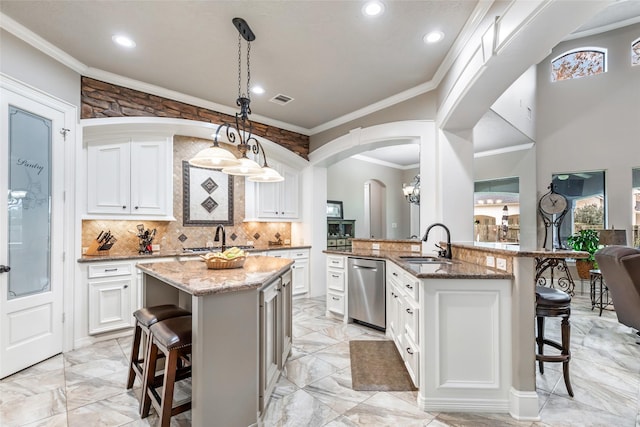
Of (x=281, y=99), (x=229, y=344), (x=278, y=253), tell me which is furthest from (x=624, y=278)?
(x=281, y=99)

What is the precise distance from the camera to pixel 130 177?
3.79m

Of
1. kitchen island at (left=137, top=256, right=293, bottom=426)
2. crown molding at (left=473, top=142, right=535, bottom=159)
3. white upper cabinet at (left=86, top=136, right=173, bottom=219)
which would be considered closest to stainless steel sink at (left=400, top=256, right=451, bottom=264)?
kitchen island at (left=137, top=256, right=293, bottom=426)

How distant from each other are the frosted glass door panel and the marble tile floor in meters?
0.83

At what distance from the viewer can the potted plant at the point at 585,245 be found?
213 inches

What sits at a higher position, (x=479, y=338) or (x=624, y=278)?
(x=624, y=278)

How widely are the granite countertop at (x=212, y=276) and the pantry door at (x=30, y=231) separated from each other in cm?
123

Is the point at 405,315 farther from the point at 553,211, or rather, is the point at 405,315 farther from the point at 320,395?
the point at 553,211

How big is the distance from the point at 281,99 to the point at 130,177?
221 cm

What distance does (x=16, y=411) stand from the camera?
2.11m

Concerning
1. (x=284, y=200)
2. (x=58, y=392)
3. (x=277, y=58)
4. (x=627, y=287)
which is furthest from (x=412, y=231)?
(x=58, y=392)

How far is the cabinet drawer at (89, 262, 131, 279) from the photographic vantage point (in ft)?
10.8

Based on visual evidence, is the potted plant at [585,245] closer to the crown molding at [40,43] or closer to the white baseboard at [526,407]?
the white baseboard at [526,407]

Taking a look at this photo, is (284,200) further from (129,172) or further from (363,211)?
(363,211)

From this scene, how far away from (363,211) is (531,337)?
6.01 meters
